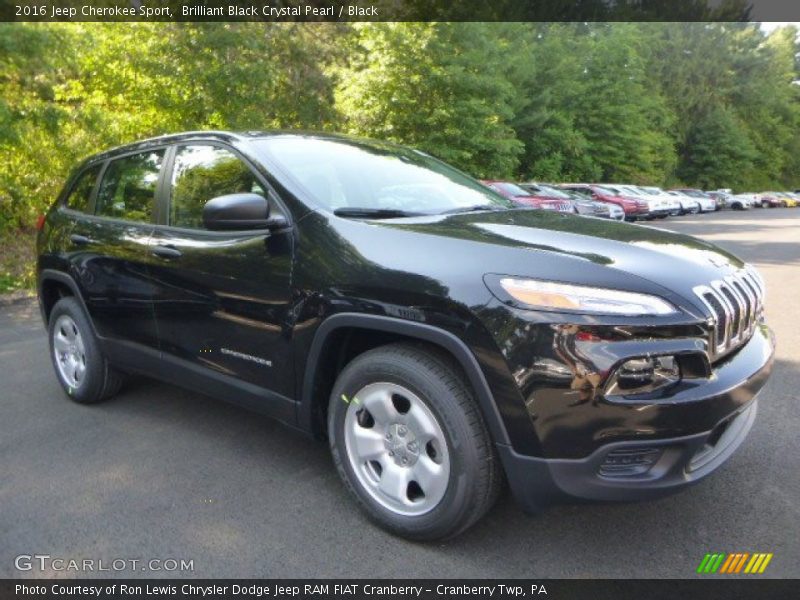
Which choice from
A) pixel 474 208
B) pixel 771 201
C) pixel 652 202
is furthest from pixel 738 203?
pixel 474 208

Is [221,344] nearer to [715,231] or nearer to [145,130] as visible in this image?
[145,130]

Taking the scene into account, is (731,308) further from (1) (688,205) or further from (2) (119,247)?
(1) (688,205)

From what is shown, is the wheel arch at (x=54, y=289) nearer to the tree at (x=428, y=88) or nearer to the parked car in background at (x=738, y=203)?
the tree at (x=428, y=88)

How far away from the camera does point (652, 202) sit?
2764 cm

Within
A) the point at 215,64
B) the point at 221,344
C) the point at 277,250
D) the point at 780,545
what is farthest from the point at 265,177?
the point at 215,64

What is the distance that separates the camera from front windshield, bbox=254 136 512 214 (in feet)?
10.3

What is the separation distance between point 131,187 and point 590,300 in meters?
2.98

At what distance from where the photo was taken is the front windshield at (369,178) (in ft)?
10.3

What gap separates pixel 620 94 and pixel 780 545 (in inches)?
1484

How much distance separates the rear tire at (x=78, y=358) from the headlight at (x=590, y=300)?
3.04 m

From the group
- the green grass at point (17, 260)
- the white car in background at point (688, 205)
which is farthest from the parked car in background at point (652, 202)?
the green grass at point (17, 260)

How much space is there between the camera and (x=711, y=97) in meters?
53.2

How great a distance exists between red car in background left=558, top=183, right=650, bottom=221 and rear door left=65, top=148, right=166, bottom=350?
901 inches

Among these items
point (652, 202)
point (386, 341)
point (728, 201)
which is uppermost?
point (386, 341)
